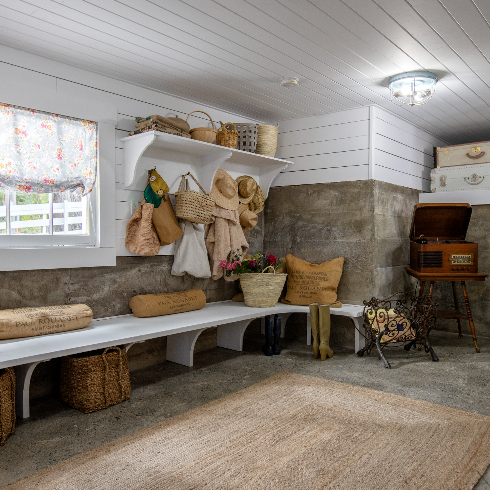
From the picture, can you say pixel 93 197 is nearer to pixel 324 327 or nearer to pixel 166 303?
pixel 166 303

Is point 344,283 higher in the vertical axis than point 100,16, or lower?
lower

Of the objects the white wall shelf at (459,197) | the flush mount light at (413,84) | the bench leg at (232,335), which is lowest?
the bench leg at (232,335)

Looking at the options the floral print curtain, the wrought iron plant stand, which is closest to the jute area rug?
the wrought iron plant stand

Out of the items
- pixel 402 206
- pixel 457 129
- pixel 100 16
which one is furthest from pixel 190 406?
pixel 457 129

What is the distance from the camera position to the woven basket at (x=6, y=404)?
7.94 ft

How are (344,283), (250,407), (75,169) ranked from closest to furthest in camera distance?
(250,407) → (75,169) → (344,283)

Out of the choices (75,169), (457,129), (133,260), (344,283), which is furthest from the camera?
(457,129)

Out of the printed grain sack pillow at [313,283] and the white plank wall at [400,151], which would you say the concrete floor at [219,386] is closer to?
the printed grain sack pillow at [313,283]

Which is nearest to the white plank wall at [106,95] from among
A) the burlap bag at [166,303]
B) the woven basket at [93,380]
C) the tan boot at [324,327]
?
the burlap bag at [166,303]

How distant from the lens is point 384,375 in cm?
357

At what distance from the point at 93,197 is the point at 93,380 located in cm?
138

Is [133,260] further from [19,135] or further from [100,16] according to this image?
[100,16]

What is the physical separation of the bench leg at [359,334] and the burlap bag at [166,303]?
4.58ft

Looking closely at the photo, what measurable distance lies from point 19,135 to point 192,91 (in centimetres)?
148
